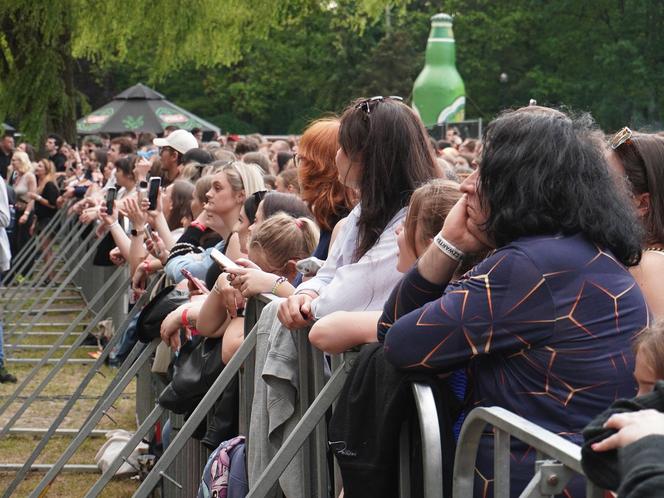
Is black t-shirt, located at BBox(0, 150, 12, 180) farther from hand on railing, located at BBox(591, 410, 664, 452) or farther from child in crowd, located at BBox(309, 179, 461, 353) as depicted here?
hand on railing, located at BBox(591, 410, 664, 452)

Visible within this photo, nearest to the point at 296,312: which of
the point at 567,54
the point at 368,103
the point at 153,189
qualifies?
the point at 368,103

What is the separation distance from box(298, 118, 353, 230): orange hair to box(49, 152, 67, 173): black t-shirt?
16100mm

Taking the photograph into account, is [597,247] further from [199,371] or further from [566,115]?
[199,371]

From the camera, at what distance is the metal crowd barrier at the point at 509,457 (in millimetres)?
2234

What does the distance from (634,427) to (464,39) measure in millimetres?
65397

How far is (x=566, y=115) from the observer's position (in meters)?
3.09

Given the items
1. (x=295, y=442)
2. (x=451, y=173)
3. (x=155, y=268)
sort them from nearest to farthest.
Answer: (x=295, y=442) → (x=451, y=173) → (x=155, y=268)

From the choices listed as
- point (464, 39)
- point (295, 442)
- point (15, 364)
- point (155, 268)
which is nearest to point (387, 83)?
point (464, 39)

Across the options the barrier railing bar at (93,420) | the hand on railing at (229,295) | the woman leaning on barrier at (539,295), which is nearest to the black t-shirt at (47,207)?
the barrier railing bar at (93,420)

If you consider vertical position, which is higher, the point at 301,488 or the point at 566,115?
the point at 566,115

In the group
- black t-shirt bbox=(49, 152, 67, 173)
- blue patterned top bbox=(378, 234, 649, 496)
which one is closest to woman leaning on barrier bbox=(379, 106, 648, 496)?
blue patterned top bbox=(378, 234, 649, 496)

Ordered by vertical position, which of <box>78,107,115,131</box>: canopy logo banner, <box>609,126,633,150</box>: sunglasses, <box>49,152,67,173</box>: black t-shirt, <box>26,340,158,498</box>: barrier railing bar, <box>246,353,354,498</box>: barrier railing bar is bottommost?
<box>78,107,115,131</box>: canopy logo banner

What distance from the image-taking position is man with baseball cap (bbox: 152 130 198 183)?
10.4m

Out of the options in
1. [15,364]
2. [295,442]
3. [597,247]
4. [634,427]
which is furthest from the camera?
[15,364]
